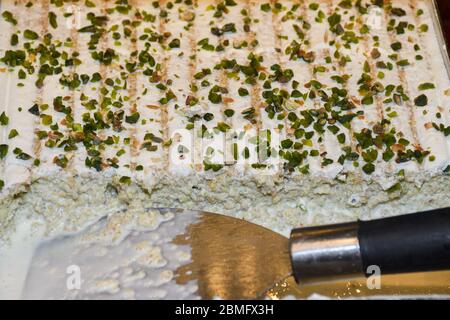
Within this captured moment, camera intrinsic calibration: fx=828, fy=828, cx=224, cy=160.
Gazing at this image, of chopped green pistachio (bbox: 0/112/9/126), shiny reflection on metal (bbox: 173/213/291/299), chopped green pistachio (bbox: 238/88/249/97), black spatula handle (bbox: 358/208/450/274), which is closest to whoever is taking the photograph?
black spatula handle (bbox: 358/208/450/274)

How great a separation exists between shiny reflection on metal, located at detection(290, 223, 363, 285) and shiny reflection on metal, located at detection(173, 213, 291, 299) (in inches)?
10.7

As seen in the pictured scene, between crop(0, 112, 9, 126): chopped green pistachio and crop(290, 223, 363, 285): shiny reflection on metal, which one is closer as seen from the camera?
crop(290, 223, 363, 285): shiny reflection on metal

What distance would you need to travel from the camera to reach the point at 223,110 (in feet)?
12.7

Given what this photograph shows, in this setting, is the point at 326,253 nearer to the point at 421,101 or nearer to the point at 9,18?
the point at 421,101

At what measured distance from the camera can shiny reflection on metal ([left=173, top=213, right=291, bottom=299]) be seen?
11.6 ft

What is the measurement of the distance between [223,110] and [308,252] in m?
0.94

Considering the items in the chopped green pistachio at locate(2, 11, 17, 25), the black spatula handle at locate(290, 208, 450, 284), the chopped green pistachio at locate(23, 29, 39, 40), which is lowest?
the black spatula handle at locate(290, 208, 450, 284)

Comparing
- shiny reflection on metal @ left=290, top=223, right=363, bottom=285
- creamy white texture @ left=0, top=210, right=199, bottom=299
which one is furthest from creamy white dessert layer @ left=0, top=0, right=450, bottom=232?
shiny reflection on metal @ left=290, top=223, right=363, bottom=285

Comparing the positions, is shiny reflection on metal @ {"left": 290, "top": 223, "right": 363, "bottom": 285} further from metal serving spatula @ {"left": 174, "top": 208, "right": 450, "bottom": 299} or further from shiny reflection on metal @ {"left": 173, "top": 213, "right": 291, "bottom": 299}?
shiny reflection on metal @ {"left": 173, "top": 213, "right": 291, "bottom": 299}

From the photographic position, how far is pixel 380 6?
430cm

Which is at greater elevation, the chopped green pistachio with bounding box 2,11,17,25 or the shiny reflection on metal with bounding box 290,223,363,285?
the chopped green pistachio with bounding box 2,11,17,25

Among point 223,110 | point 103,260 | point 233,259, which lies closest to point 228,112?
point 223,110
